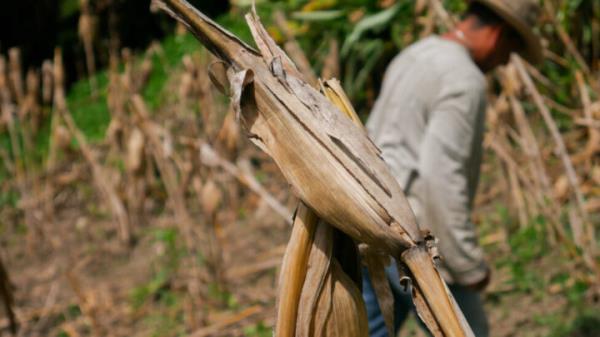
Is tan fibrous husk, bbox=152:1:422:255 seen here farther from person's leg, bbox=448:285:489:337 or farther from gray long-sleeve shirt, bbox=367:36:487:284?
person's leg, bbox=448:285:489:337

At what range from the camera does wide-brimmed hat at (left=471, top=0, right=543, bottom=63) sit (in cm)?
187

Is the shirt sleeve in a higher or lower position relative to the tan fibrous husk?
lower

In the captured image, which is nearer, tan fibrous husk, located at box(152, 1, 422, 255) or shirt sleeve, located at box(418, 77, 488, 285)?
tan fibrous husk, located at box(152, 1, 422, 255)

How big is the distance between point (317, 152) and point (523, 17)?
1.39m

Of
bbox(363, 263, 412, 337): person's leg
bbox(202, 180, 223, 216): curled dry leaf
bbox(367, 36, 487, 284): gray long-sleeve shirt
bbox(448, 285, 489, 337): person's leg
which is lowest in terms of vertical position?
bbox(448, 285, 489, 337): person's leg

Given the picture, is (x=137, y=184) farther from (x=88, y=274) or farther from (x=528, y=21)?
(x=528, y=21)

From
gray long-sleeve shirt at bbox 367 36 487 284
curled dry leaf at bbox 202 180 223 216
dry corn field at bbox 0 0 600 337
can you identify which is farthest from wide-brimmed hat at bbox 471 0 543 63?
curled dry leaf at bbox 202 180 223 216

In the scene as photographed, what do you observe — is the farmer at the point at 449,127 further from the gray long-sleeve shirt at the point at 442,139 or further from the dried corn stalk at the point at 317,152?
the dried corn stalk at the point at 317,152

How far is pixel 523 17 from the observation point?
1.90 m

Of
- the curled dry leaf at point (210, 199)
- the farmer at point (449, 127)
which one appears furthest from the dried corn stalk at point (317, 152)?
the curled dry leaf at point (210, 199)

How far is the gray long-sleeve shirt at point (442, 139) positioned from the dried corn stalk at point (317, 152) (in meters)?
1.12

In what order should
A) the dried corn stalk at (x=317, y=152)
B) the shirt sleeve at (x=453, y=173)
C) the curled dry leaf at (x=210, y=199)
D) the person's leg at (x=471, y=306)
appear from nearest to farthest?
the dried corn stalk at (x=317, y=152), the shirt sleeve at (x=453, y=173), the person's leg at (x=471, y=306), the curled dry leaf at (x=210, y=199)

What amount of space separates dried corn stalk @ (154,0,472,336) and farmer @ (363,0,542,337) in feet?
3.66

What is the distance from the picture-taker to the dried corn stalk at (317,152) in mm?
638
